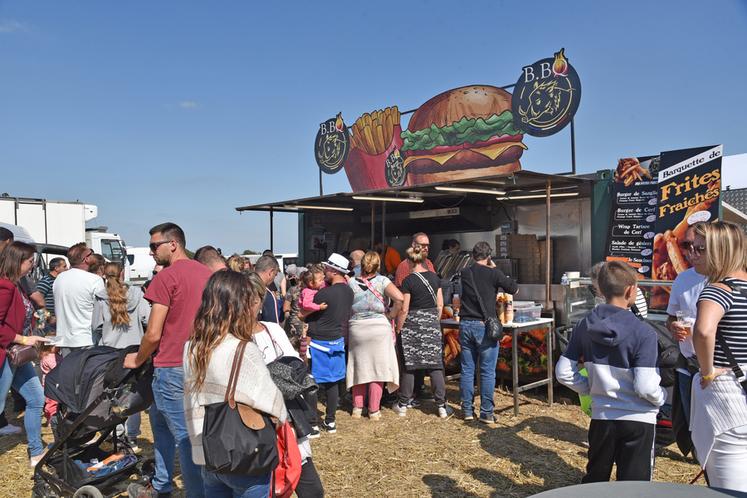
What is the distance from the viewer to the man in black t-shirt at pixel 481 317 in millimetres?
5777

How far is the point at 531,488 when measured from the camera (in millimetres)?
4309

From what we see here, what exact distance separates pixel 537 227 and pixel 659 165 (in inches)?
96.8

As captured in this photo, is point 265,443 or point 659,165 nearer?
point 265,443

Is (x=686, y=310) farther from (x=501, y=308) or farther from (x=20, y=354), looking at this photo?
(x=20, y=354)

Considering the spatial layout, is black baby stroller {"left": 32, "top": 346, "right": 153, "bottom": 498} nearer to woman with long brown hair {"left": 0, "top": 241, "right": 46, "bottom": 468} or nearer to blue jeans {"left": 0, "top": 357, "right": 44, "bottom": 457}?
woman with long brown hair {"left": 0, "top": 241, "right": 46, "bottom": 468}

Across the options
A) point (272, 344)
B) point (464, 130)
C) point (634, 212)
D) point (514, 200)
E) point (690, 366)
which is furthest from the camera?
point (464, 130)

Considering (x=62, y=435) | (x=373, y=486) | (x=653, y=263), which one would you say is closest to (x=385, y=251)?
(x=653, y=263)

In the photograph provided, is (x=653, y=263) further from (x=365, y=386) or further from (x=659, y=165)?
(x=365, y=386)

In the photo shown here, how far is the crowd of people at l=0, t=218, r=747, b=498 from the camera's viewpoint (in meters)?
2.42

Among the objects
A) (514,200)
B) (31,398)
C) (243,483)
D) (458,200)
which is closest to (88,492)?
(31,398)

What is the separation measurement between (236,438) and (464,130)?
9132mm

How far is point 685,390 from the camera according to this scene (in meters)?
3.64

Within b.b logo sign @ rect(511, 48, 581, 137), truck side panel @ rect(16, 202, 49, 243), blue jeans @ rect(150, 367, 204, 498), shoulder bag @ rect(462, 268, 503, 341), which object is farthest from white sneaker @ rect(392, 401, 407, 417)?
truck side panel @ rect(16, 202, 49, 243)

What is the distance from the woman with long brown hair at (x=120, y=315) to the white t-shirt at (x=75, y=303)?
0.35 feet
